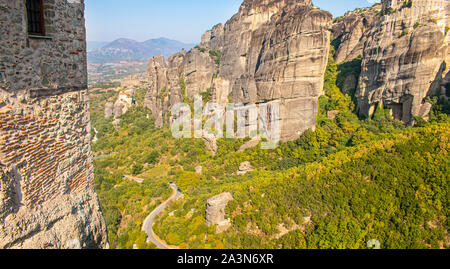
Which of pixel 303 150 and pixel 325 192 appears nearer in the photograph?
pixel 325 192

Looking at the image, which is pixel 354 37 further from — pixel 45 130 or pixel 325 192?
pixel 45 130

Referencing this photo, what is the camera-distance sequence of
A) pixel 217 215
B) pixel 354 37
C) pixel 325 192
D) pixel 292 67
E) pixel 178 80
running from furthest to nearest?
pixel 178 80, pixel 354 37, pixel 292 67, pixel 217 215, pixel 325 192

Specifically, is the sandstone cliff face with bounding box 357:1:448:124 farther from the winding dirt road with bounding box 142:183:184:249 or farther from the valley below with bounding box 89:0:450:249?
the winding dirt road with bounding box 142:183:184:249

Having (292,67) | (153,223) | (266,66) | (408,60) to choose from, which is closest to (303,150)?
(292,67)

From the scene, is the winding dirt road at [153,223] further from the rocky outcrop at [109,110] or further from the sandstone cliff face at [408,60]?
the rocky outcrop at [109,110]

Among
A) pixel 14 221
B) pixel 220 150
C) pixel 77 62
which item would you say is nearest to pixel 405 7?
pixel 220 150

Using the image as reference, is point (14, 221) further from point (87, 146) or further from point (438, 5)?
point (438, 5)

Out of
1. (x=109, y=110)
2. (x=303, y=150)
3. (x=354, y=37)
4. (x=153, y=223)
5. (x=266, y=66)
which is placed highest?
(x=354, y=37)

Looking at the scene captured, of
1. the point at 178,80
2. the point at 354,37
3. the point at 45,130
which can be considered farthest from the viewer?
the point at 178,80
